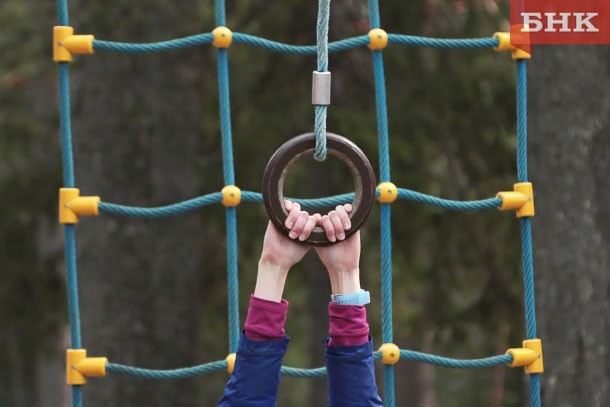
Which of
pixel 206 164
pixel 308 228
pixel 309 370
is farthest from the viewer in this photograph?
pixel 206 164

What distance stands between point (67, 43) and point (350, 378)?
1420 millimetres

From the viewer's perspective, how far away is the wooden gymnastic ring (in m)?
2.04

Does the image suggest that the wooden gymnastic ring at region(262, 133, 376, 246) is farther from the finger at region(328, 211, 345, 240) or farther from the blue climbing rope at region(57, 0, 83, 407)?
the blue climbing rope at region(57, 0, 83, 407)

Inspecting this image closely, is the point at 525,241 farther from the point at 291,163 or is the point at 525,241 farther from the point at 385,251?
the point at 291,163

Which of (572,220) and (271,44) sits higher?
(271,44)

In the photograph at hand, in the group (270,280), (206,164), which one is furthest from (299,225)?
(206,164)

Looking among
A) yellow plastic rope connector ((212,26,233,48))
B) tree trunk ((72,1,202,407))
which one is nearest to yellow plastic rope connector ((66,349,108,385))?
yellow plastic rope connector ((212,26,233,48))

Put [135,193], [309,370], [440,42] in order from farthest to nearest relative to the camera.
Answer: [135,193]
[440,42]
[309,370]

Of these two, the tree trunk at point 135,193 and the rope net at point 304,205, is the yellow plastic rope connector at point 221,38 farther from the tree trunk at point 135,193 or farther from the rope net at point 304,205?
the tree trunk at point 135,193

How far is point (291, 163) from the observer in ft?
6.84

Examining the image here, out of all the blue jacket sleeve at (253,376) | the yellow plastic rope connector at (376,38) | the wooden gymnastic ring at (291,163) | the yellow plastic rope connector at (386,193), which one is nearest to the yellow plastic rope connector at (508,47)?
the yellow plastic rope connector at (376,38)

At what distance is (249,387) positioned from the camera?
202cm

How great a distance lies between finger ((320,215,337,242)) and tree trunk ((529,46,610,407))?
1222 mm

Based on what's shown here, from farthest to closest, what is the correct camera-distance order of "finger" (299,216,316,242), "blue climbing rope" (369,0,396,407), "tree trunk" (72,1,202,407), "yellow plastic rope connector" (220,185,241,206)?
"tree trunk" (72,1,202,407)
"yellow plastic rope connector" (220,185,241,206)
"blue climbing rope" (369,0,396,407)
"finger" (299,216,316,242)
